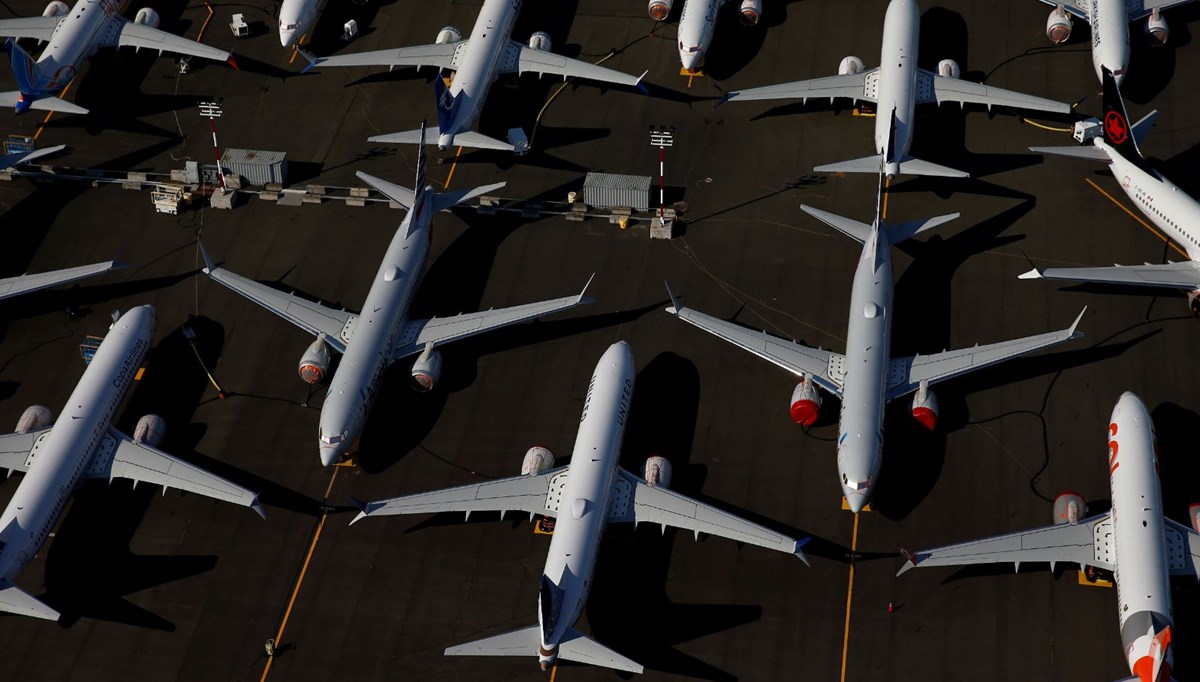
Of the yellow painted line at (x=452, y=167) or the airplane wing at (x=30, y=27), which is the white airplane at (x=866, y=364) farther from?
the airplane wing at (x=30, y=27)

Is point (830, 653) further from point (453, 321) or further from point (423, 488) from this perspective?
point (453, 321)

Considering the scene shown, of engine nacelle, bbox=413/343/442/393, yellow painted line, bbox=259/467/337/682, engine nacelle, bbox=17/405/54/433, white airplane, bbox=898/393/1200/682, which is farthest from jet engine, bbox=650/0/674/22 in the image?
engine nacelle, bbox=17/405/54/433

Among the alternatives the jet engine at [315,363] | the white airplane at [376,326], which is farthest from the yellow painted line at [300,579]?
the jet engine at [315,363]

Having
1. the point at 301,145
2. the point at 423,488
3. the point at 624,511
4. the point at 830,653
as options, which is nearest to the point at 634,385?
the point at 624,511

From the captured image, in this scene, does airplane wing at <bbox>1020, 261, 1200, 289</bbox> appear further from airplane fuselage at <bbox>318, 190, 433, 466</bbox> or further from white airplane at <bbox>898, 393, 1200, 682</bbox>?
airplane fuselage at <bbox>318, 190, 433, 466</bbox>

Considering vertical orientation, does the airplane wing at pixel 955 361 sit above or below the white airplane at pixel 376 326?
above

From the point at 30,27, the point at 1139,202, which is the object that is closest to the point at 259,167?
the point at 30,27

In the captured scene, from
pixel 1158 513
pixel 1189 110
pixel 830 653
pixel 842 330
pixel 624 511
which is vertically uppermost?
pixel 1189 110
